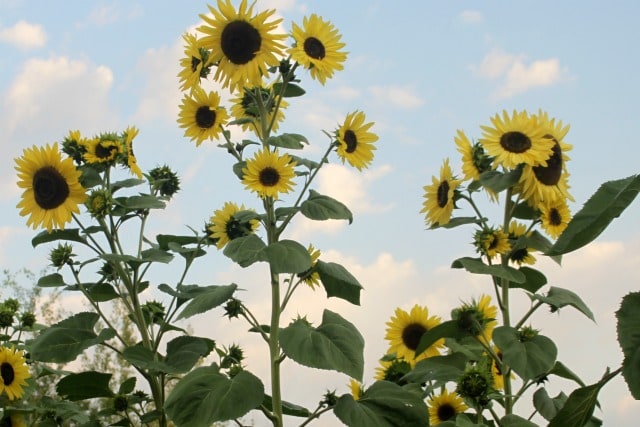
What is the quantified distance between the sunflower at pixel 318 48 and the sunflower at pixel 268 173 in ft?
1.21

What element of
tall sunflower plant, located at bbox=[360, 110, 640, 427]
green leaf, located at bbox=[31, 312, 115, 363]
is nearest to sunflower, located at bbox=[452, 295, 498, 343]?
tall sunflower plant, located at bbox=[360, 110, 640, 427]

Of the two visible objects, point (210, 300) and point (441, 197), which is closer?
point (210, 300)

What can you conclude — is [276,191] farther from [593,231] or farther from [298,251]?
[593,231]

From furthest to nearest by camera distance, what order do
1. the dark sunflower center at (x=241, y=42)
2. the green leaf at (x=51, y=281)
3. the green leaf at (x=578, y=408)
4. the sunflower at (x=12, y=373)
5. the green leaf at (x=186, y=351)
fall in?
the sunflower at (x=12, y=373) → the green leaf at (x=51, y=281) → the green leaf at (x=186, y=351) → the dark sunflower center at (x=241, y=42) → the green leaf at (x=578, y=408)

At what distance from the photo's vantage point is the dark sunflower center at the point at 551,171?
2.78 m

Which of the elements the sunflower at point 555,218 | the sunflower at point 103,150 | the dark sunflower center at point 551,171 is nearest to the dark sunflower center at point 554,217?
the sunflower at point 555,218

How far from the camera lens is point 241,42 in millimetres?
2797

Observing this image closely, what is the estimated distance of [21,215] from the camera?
3.11 meters

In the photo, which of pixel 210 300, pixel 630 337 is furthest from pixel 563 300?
pixel 630 337

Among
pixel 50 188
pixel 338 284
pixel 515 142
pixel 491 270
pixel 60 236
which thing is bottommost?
pixel 491 270

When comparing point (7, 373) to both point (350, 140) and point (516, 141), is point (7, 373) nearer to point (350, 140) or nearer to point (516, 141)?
point (350, 140)

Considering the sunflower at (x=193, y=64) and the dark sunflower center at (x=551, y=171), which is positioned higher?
the sunflower at (x=193, y=64)

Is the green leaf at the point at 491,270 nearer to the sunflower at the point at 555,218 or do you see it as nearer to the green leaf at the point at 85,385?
the sunflower at the point at 555,218

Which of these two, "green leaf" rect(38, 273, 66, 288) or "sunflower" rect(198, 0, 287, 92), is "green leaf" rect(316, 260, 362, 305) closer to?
"sunflower" rect(198, 0, 287, 92)
